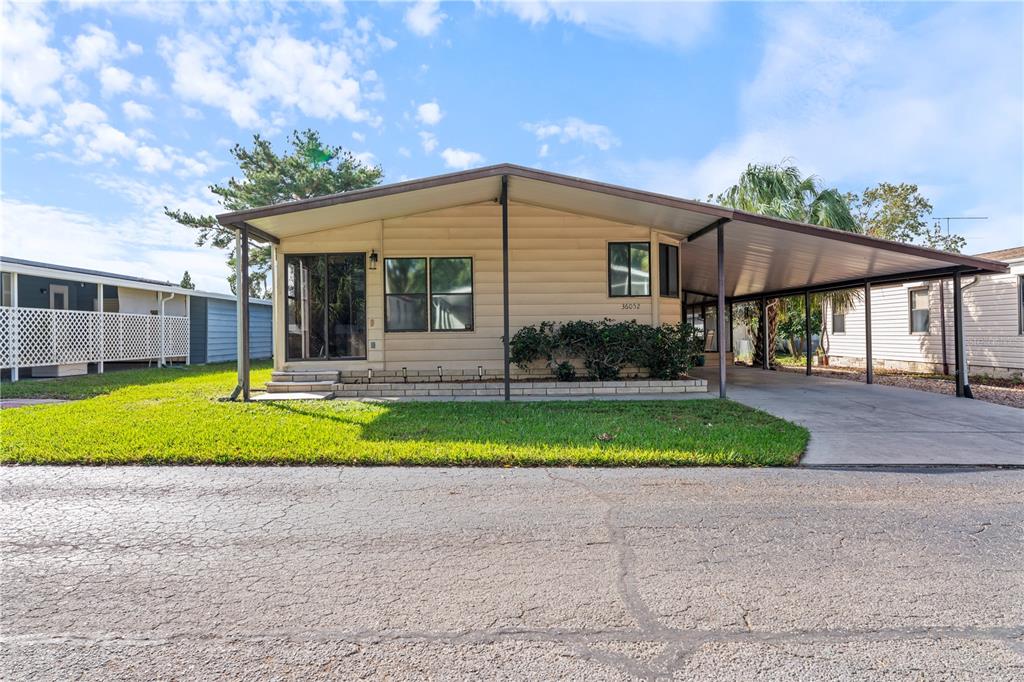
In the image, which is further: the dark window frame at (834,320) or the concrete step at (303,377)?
the dark window frame at (834,320)

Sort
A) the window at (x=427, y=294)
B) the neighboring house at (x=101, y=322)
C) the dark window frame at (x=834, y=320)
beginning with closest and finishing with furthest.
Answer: the window at (x=427, y=294) < the neighboring house at (x=101, y=322) < the dark window frame at (x=834, y=320)

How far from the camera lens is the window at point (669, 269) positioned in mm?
10570

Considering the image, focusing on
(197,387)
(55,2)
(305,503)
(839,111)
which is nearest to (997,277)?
(839,111)

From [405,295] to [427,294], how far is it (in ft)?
1.42

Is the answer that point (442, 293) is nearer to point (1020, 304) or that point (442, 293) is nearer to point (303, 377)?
Result: point (303, 377)

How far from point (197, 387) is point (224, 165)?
18.8 m

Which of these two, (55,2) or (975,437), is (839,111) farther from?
(55,2)

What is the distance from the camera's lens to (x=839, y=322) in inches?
711

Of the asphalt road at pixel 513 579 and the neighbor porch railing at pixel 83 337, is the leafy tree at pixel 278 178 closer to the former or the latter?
the neighbor porch railing at pixel 83 337

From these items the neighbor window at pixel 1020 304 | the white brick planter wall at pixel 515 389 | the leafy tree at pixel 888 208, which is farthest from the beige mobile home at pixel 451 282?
the leafy tree at pixel 888 208

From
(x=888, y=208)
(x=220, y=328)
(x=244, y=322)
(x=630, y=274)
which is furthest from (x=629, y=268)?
(x=888, y=208)

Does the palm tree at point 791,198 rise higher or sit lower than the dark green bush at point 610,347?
higher

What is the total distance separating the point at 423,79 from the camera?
1214 centimetres

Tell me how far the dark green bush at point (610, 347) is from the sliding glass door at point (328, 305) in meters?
3.17
